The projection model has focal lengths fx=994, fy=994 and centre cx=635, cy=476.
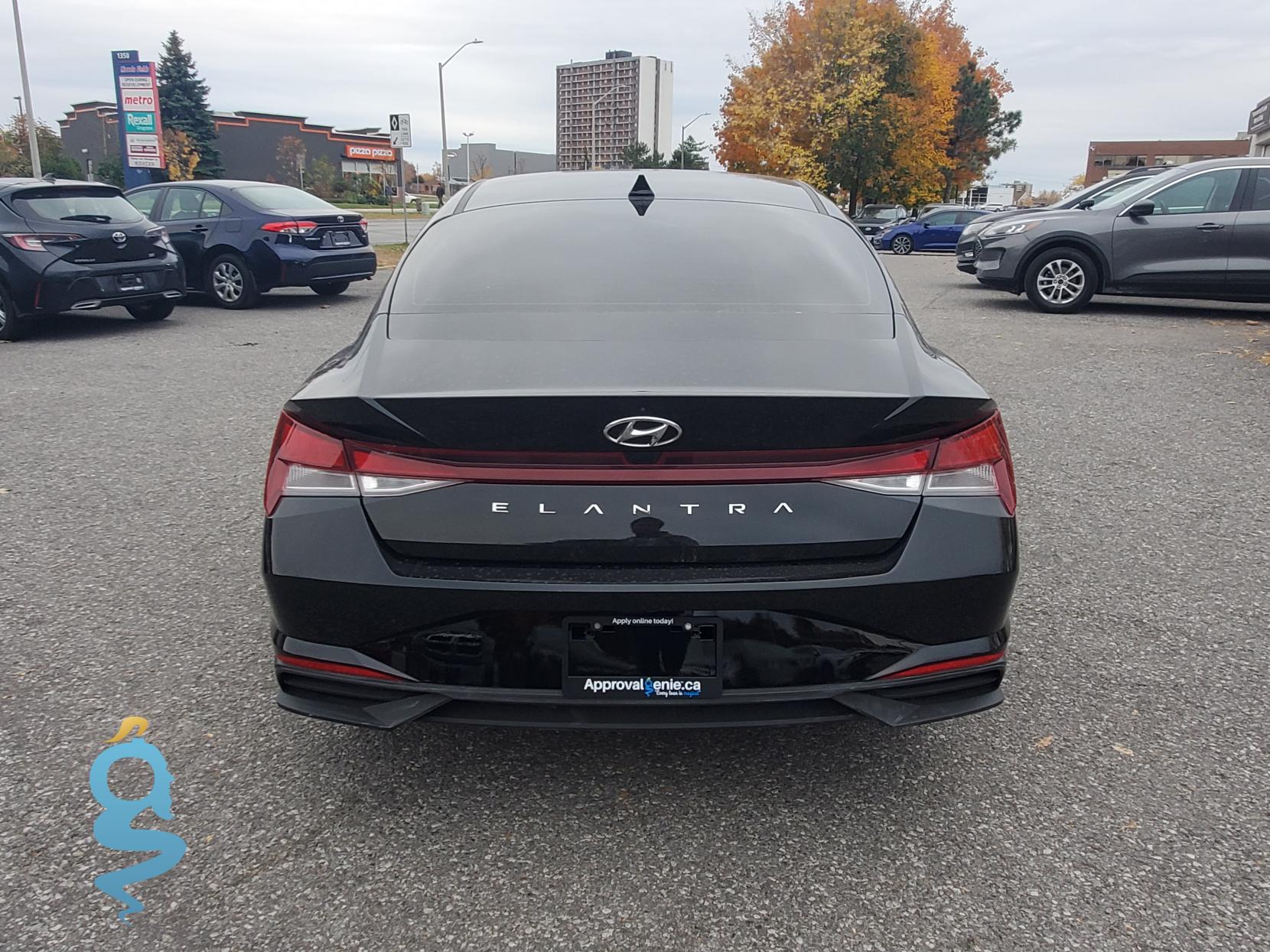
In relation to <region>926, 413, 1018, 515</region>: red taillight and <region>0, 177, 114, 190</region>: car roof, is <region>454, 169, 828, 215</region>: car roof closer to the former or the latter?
<region>926, 413, 1018, 515</region>: red taillight

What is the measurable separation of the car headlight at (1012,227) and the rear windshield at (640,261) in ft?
33.3

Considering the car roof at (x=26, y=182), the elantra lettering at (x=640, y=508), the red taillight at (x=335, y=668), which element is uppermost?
the car roof at (x=26, y=182)

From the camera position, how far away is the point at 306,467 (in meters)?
2.35

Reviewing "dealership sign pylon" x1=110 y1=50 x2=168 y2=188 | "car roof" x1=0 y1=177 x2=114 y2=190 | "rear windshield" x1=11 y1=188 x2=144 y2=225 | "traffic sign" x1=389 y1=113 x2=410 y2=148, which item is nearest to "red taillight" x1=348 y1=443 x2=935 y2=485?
"rear windshield" x1=11 y1=188 x2=144 y2=225

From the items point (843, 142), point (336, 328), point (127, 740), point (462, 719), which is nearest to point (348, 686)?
point (462, 719)

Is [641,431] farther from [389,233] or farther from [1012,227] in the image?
[389,233]

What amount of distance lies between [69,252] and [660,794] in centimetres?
996

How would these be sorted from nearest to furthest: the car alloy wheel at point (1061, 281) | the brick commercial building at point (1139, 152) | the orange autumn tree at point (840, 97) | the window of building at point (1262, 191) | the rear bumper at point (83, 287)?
1. the rear bumper at point (83, 287)
2. the window of building at point (1262, 191)
3. the car alloy wheel at point (1061, 281)
4. the orange autumn tree at point (840, 97)
5. the brick commercial building at point (1139, 152)

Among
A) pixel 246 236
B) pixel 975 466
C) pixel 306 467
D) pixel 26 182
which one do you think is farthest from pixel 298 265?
pixel 975 466

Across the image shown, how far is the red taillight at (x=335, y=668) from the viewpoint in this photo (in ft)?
7.70

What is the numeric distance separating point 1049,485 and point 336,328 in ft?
27.6

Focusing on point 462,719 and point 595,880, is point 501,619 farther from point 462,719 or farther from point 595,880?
Result: point 595,880

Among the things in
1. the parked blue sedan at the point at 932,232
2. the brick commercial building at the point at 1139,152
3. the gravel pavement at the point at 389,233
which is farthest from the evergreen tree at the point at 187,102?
the brick commercial building at the point at 1139,152

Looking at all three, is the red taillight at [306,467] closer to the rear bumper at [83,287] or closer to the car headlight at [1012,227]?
the rear bumper at [83,287]
